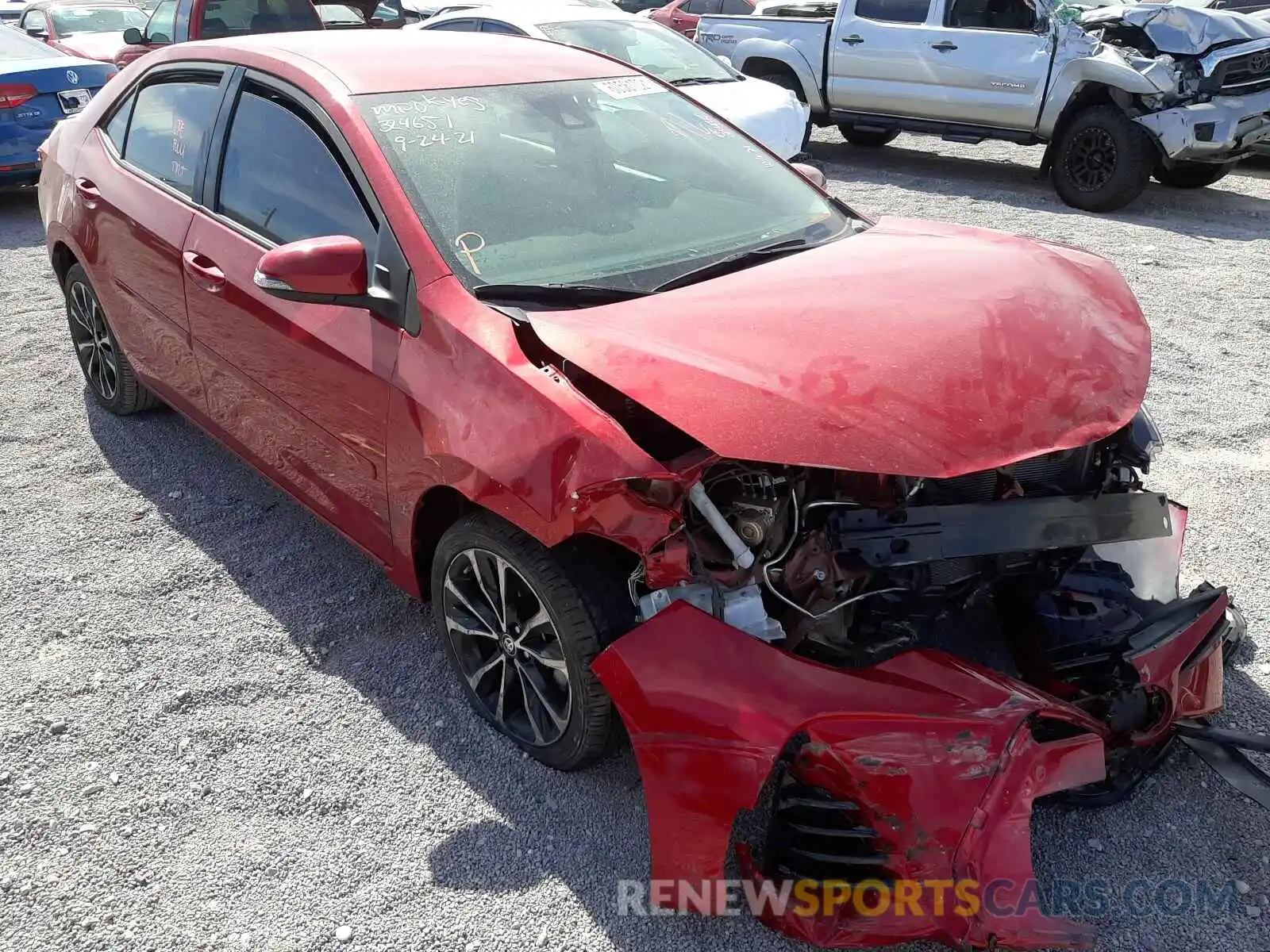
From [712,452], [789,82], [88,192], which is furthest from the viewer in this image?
[789,82]

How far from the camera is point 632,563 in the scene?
2.55 m

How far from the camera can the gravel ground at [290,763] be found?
94.6 inches

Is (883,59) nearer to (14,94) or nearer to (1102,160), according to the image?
(1102,160)

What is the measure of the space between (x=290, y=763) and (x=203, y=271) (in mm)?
1656

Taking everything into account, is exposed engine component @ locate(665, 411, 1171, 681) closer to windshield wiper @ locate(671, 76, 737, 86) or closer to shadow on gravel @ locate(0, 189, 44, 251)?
windshield wiper @ locate(671, 76, 737, 86)

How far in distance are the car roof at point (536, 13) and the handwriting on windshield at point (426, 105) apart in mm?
5698

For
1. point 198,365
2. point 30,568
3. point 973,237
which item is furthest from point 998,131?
point 30,568

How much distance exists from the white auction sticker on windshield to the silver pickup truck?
20.0 feet

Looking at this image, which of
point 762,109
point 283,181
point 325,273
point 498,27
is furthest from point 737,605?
point 498,27

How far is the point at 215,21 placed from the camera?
956 cm

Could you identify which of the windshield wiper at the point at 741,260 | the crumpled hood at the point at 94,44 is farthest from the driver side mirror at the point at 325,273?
the crumpled hood at the point at 94,44

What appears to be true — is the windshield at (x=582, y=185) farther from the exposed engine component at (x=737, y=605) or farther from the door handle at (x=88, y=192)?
the door handle at (x=88, y=192)

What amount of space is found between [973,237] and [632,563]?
165 cm

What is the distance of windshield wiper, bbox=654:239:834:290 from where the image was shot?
2.82m
